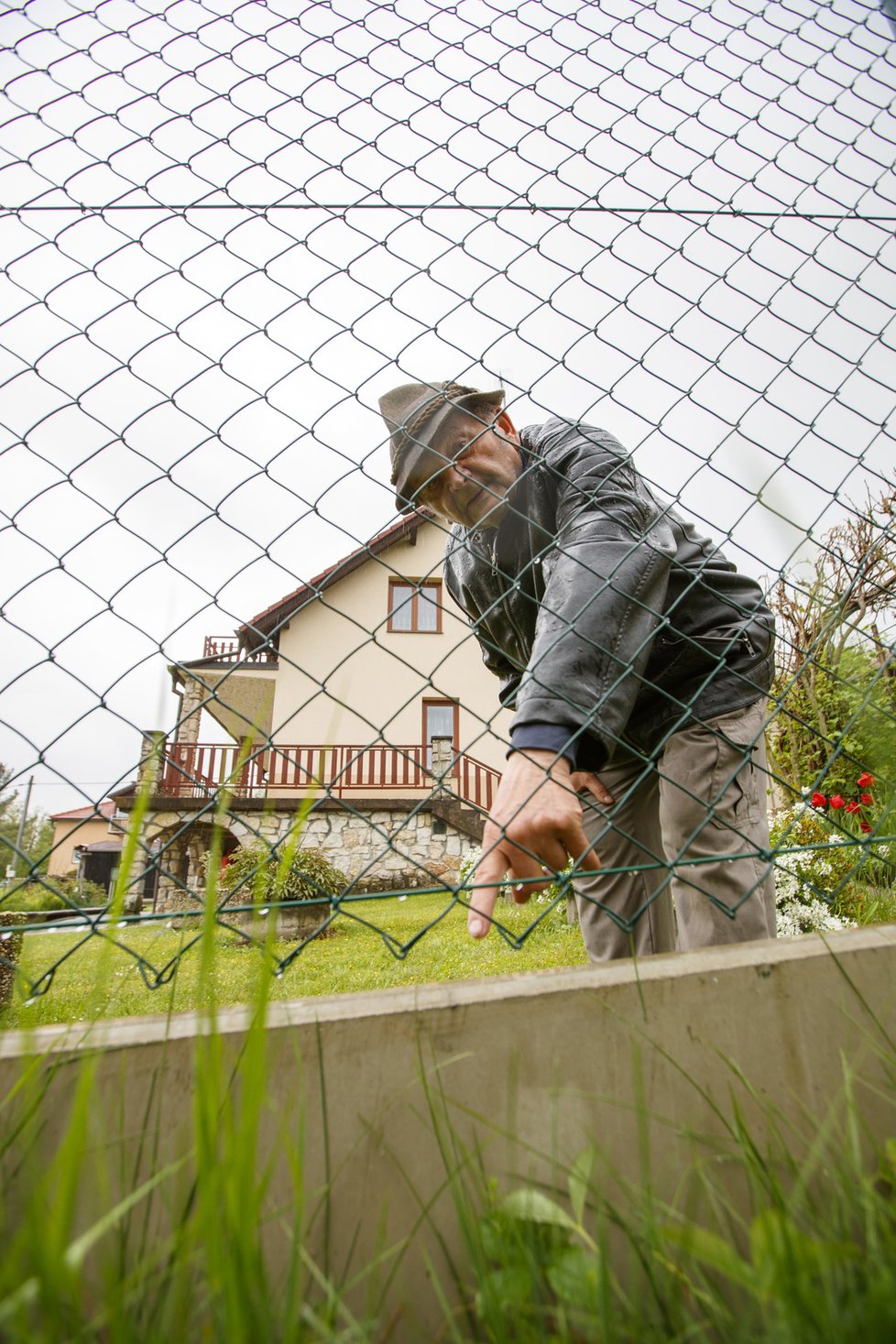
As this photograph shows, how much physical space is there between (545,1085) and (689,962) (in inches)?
7.5

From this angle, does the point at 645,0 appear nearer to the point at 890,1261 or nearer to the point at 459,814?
the point at 890,1261

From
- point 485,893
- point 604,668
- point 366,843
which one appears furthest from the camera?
point 366,843

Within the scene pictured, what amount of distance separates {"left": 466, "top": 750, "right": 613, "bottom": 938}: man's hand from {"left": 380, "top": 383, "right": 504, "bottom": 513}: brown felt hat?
0.94 meters

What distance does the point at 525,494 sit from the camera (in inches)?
62.2

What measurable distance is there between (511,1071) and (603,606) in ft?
2.51

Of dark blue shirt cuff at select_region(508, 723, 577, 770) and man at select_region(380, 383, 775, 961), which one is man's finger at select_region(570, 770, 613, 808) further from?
dark blue shirt cuff at select_region(508, 723, 577, 770)

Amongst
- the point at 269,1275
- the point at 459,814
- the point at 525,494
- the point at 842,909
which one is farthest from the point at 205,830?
the point at 269,1275

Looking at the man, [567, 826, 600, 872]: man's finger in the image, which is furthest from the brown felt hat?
[567, 826, 600, 872]: man's finger

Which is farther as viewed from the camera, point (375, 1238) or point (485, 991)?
point (485, 991)

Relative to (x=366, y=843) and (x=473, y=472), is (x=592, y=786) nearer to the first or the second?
(x=473, y=472)

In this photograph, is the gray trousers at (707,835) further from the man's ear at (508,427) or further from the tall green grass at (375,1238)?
the man's ear at (508,427)

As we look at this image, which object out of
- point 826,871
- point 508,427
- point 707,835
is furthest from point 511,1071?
Answer: point 826,871

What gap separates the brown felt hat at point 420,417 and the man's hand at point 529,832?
37.2 inches

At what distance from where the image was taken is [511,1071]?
0.58 metres
